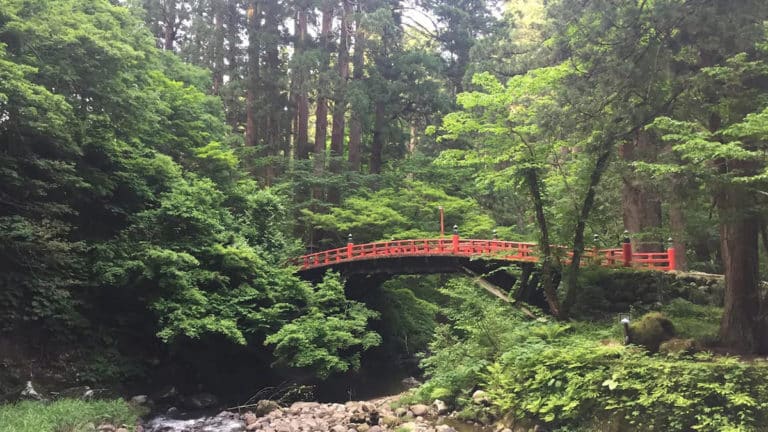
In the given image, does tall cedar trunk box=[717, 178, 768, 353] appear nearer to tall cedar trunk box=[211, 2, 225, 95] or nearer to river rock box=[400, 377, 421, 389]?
river rock box=[400, 377, 421, 389]

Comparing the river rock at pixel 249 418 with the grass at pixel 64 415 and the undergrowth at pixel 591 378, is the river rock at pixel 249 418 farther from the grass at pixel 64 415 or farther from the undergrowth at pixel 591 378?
the undergrowth at pixel 591 378

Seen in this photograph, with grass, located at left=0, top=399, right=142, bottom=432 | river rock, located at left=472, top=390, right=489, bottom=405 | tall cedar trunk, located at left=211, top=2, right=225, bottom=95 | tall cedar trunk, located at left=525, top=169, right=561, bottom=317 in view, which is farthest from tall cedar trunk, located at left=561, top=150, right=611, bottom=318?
tall cedar trunk, located at left=211, top=2, right=225, bottom=95

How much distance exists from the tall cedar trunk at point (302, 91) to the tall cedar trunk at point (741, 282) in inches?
712

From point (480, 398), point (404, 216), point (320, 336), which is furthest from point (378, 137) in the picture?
point (480, 398)

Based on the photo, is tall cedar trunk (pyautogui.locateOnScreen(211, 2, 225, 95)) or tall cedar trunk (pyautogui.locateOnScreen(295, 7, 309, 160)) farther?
tall cedar trunk (pyautogui.locateOnScreen(211, 2, 225, 95))

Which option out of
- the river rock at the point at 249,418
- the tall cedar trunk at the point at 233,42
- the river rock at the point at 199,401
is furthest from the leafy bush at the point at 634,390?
the tall cedar trunk at the point at 233,42

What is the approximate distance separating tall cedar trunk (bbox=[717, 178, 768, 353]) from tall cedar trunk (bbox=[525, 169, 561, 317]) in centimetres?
342

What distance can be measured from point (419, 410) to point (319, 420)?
208cm

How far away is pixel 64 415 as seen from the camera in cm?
871

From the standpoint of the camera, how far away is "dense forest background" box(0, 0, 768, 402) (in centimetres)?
825

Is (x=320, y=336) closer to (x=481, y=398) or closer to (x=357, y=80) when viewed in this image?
(x=481, y=398)

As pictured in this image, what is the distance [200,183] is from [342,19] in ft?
44.9

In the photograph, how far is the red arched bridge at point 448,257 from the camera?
1172 centimetres

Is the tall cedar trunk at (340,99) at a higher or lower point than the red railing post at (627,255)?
higher
